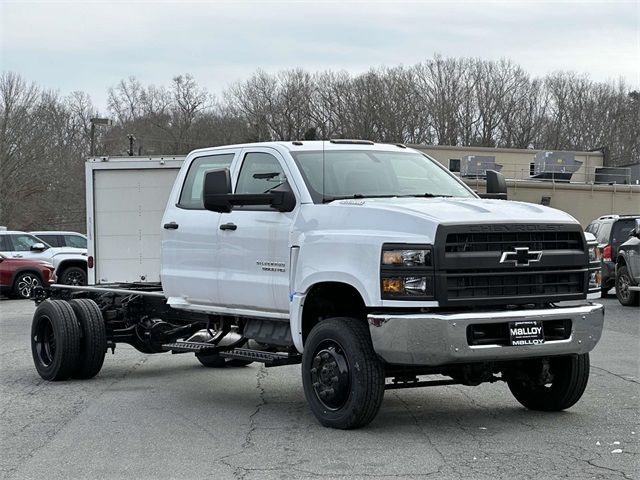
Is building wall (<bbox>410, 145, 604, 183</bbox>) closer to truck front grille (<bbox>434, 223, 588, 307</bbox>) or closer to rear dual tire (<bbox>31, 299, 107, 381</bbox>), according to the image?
rear dual tire (<bbox>31, 299, 107, 381</bbox>)

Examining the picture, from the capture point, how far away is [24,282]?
2575 cm

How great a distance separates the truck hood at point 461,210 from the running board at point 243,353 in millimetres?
1401

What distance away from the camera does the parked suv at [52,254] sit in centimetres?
2517

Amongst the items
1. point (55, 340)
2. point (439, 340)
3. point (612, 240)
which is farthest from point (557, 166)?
point (439, 340)

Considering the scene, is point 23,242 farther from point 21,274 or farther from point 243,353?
point 243,353

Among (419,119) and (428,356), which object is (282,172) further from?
(419,119)

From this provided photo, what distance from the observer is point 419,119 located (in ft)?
251

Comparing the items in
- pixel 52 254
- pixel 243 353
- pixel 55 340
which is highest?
pixel 243 353

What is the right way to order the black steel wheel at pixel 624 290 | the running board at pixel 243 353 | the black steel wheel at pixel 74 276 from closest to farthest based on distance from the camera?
1. the running board at pixel 243 353
2. the black steel wheel at pixel 624 290
3. the black steel wheel at pixel 74 276

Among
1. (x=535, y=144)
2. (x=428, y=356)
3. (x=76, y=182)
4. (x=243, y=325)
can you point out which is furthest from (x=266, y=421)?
(x=535, y=144)

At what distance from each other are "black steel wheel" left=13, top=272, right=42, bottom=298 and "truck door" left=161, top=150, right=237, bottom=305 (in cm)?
1699

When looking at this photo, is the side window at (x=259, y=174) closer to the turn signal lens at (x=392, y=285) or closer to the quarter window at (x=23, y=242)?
the turn signal lens at (x=392, y=285)

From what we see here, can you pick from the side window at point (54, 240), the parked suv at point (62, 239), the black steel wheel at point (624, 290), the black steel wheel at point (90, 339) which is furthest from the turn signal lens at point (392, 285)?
the side window at point (54, 240)

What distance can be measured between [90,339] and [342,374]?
13.1 ft
